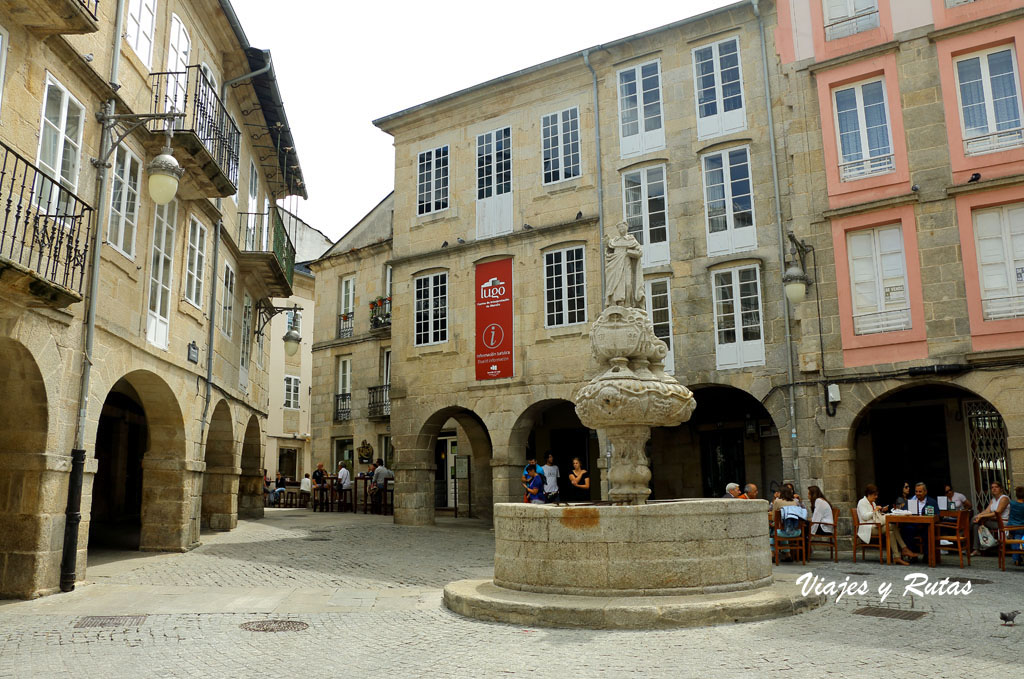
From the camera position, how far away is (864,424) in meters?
17.4

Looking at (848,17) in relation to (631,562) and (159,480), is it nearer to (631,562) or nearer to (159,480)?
(631,562)

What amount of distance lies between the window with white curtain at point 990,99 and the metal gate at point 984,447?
4.87 metres

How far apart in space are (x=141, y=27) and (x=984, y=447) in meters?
16.1

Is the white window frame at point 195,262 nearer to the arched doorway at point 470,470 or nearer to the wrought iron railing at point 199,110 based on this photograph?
the wrought iron railing at point 199,110

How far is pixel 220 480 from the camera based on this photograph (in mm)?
17391

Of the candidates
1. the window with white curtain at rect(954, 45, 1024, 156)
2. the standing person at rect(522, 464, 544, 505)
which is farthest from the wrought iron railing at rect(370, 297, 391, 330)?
the window with white curtain at rect(954, 45, 1024, 156)

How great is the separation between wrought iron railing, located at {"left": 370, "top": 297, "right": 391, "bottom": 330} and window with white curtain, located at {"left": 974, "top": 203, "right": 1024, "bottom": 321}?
17.7 meters

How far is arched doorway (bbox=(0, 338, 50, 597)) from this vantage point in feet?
29.2

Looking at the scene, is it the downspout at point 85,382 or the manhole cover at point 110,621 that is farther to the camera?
the downspout at point 85,382

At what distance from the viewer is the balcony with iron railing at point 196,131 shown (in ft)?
38.9

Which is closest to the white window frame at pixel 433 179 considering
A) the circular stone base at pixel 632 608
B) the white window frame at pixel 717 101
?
the white window frame at pixel 717 101

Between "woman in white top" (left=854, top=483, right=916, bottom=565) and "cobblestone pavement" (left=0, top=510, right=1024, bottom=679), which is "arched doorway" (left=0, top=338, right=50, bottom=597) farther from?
Result: "woman in white top" (left=854, top=483, right=916, bottom=565)

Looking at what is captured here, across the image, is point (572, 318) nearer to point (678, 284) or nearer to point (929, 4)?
point (678, 284)

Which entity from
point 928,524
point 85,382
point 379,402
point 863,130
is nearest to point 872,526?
point 928,524
